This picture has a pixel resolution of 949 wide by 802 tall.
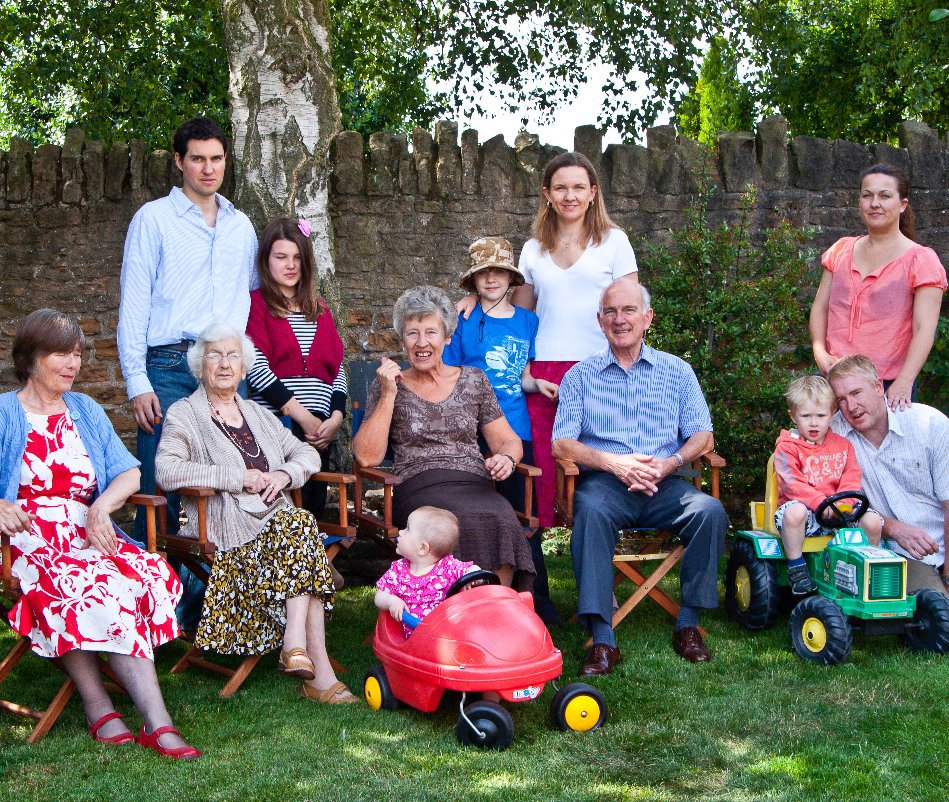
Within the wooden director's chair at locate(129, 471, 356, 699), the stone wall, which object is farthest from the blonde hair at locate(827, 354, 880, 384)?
Result: the stone wall

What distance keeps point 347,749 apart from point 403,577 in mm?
606

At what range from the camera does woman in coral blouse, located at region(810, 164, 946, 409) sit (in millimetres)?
4547

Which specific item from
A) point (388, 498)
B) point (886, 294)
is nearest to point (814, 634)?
point (886, 294)

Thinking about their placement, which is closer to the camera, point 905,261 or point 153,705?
point 153,705

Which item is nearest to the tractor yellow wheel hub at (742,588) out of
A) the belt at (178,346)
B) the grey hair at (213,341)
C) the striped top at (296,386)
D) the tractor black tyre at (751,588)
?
the tractor black tyre at (751,588)

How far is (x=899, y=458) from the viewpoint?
4.31 meters

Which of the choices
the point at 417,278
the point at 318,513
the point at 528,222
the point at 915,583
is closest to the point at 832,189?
the point at 528,222

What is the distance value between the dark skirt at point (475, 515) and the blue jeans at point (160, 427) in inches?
35.7

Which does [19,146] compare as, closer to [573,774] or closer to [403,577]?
[403,577]

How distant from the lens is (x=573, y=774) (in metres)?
3.05

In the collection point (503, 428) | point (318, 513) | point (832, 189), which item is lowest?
point (318, 513)

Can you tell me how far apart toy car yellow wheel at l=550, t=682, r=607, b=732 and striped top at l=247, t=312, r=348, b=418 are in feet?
5.65

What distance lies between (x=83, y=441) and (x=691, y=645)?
2.33m

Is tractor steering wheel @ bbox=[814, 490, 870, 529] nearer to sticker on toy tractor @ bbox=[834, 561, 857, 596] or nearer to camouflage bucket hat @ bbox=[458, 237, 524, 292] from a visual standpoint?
sticker on toy tractor @ bbox=[834, 561, 857, 596]
